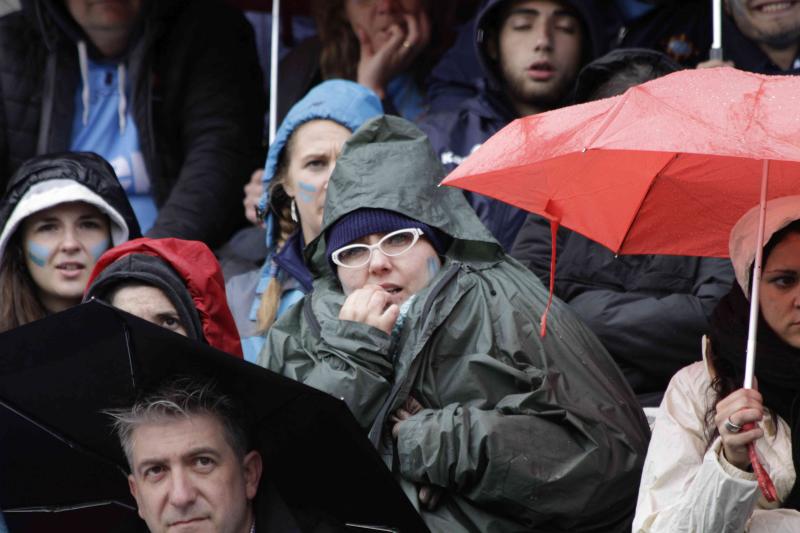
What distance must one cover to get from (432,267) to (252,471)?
0.92 m

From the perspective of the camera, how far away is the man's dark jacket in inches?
281

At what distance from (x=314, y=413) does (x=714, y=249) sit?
129 centimetres

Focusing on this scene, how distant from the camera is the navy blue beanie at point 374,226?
5219 millimetres

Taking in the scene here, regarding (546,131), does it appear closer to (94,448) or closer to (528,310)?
(528,310)

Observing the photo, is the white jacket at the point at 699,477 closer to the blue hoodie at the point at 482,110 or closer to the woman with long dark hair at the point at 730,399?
the woman with long dark hair at the point at 730,399

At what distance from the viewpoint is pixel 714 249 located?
4.88m

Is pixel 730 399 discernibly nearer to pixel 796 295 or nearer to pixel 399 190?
pixel 796 295

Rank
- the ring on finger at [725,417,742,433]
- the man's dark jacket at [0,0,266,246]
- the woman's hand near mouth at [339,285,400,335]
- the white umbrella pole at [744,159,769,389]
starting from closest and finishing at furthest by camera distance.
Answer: the ring on finger at [725,417,742,433] → the white umbrella pole at [744,159,769,389] → the woman's hand near mouth at [339,285,400,335] → the man's dark jacket at [0,0,266,246]

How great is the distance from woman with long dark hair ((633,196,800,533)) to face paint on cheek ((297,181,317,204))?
1929 mm

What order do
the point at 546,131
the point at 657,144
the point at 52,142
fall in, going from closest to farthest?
the point at 657,144
the point at 546,131
the point at 52,142

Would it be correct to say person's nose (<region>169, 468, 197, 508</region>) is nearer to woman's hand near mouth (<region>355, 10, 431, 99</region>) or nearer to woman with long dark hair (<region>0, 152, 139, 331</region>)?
woman with long dark hair (<region>0, 152, 139, 331</region>)

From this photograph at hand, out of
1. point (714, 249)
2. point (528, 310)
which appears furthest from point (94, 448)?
point (714, 249)

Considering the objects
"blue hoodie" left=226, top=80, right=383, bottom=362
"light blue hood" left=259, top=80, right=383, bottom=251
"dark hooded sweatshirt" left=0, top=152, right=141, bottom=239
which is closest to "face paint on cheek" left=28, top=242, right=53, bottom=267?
"dark hooded sweatshirt" left=0, top=152, right=141, bottom=239

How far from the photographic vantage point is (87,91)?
7223 mm
